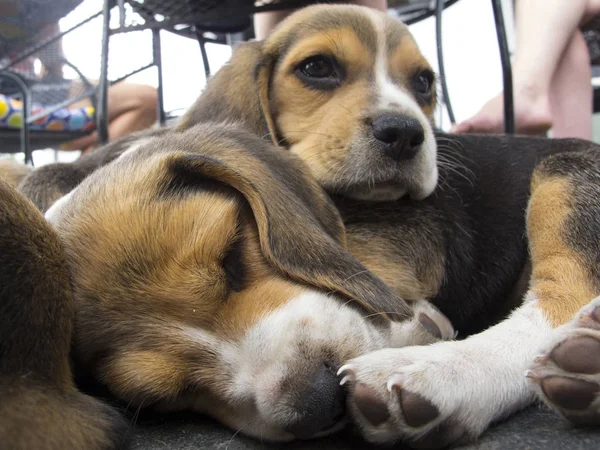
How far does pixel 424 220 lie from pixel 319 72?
94cm

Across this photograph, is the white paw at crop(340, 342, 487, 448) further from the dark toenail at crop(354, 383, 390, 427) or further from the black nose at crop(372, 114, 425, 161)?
the black nose at crop(372, 114, 425, 161)

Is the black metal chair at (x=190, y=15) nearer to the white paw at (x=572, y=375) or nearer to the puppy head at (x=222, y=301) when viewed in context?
the puppy head at (x=222, y=301)

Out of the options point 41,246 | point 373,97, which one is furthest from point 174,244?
point 373,97

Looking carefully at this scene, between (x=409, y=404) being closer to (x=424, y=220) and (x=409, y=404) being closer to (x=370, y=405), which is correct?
(x=370, y=405)

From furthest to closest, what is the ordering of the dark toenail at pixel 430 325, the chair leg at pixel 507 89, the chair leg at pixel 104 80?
the chair leg at pixel 104 80
the chair leg at pixel 507 89
the dark toenail at pixel 430 325

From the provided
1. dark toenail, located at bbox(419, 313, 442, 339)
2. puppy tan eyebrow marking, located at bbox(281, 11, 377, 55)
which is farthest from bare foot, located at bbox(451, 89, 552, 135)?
dark toenail, located at bbox(419, 313, 442, 339)

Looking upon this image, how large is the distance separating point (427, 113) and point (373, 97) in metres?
0.62

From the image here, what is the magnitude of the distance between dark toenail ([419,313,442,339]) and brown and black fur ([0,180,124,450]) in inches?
39.4

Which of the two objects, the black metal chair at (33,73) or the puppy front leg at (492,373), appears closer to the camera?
the puppy front leg at (492,373)

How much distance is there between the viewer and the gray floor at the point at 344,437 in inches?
49.4

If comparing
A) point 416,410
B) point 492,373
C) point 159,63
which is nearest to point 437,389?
point 416,410

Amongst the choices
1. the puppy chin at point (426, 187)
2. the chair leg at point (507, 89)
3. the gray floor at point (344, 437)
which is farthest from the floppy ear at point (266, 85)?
the chair leg at point (507, 89)

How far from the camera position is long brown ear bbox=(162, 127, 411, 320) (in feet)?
4.98

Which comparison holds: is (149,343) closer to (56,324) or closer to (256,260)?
(56,324)
